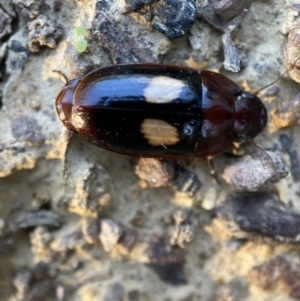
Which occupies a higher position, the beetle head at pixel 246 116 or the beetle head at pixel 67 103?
the beetle head at pixel 67 103

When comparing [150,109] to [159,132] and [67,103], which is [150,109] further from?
[67,103]

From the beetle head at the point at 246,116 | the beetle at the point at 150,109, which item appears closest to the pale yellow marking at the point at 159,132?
the beetle at the point at 150,109

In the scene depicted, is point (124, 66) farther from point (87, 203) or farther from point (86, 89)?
point (87, 203)

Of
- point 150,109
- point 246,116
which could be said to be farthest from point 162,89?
point 246,116

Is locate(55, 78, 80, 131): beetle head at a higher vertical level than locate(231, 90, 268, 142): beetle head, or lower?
higher

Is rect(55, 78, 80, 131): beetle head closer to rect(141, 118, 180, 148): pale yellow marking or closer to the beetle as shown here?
the beetle

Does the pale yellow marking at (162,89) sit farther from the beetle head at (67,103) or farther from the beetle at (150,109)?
the beetle head at (67,103)

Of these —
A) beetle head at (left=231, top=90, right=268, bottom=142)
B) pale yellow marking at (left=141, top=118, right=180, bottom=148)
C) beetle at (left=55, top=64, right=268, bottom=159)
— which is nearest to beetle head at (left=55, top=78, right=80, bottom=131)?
beetle at (left=55, top=64, right=268, bottom=159)
